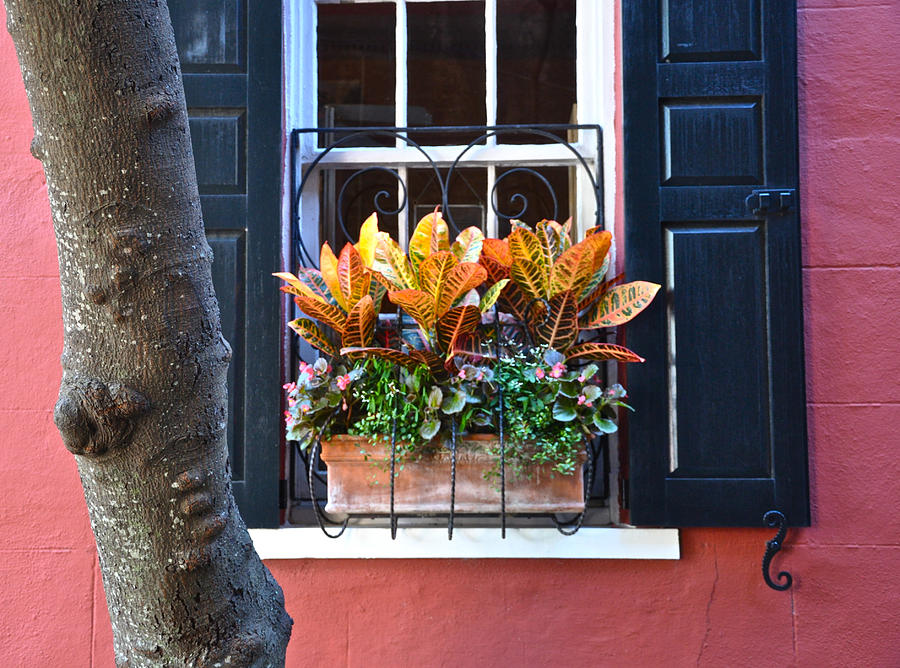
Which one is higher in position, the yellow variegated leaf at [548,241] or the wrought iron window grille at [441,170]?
the wrought iron window grille at [441,170]

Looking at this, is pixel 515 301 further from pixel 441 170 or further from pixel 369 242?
pixel 441 170

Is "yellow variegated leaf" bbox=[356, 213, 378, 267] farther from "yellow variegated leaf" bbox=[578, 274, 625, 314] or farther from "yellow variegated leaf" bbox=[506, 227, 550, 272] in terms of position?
"yellow variegated leaf" bbox=[578, 274, 625, 314]

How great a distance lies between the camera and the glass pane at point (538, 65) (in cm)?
270

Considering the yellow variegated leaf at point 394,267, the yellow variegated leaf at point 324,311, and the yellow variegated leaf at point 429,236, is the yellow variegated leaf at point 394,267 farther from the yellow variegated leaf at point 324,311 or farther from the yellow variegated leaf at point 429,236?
the yellow variegated leaf at point 324,311

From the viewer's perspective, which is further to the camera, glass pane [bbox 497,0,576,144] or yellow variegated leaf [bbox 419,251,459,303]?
glass pane [bbox 497,0,576,144]

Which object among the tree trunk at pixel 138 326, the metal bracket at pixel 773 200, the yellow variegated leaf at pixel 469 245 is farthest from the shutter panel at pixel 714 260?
the tree trunk at pixel 138 326

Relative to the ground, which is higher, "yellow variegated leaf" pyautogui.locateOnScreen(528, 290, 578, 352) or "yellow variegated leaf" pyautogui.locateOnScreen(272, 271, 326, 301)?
"yellow variegated leaf" pyautogui.locateOnScreen(272, 271, 326, 301)

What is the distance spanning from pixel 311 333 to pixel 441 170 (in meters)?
0.74

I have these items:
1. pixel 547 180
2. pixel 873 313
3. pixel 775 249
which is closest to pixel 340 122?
pixel 547 180

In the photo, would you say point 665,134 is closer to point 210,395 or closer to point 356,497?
point 356,497

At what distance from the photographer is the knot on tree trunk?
1.29 metres

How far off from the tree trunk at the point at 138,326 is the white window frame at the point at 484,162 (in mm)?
892

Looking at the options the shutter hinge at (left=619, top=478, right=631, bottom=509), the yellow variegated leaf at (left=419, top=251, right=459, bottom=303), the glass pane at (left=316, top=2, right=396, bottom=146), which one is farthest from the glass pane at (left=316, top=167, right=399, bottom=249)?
the shutter hinge at (left=619, top=478, right=631, bottom=509)

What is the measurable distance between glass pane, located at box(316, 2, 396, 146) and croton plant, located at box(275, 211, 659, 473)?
64 centimetres
